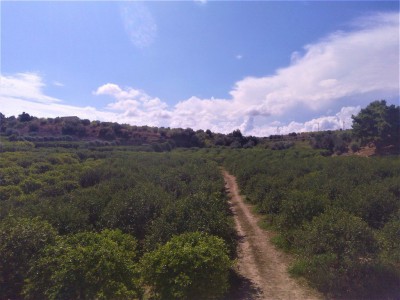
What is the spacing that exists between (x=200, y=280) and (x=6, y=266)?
487 centimetres

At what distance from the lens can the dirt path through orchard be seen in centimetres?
970

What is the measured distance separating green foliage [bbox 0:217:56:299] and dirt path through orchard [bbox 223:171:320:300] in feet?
17.9

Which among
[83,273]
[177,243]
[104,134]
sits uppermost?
[104,134]

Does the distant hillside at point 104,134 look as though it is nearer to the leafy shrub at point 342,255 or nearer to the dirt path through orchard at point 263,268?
the dirt path through orchard at point 263,268

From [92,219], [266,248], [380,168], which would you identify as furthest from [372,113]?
[92,219]

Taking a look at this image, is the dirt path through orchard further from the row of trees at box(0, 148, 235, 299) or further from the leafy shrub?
the row of trees at box(0, 148, 235, 299)

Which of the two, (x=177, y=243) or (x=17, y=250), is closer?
(x=177, y=243)

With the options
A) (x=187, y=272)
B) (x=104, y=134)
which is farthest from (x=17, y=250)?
(x=104, y=134)

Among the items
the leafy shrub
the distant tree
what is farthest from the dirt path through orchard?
the distant tree

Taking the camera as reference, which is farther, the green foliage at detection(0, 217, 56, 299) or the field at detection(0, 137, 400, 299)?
the green foliage at detection(0, 217, 56, 299)

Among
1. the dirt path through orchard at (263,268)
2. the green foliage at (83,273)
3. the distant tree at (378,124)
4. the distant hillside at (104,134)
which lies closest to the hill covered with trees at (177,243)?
the green foliage at (83,273)

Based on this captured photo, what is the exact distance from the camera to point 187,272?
7.76 m

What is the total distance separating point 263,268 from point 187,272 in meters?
4.79

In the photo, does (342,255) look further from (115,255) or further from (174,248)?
(115,255)
